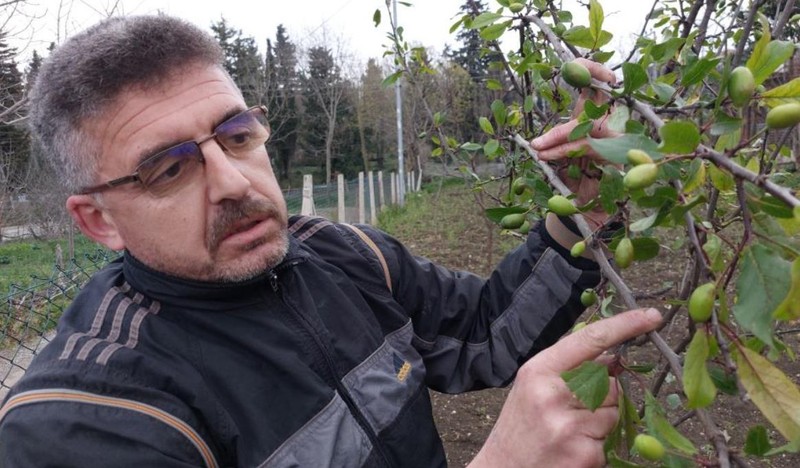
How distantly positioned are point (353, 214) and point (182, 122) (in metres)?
13.0

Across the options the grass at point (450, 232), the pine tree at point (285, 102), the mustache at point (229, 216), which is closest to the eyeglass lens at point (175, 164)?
the mustache at point (229, 216)

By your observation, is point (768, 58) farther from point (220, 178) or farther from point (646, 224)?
point (220, 178)

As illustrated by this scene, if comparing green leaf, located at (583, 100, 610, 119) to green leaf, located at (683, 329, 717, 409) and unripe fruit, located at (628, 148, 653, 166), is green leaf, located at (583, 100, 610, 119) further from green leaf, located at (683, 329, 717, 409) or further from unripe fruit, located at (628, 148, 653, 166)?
green leaf, located at (683, 329, 717, 409)

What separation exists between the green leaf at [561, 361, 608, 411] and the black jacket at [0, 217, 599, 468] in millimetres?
698

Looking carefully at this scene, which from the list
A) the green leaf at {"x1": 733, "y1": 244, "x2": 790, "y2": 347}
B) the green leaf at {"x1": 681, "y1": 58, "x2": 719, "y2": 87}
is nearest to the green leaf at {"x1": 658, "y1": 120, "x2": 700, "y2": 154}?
the green leaf at {"x1": 733, "y1": 244, "x2": 790, "y2": 347}

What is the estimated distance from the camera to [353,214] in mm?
14320

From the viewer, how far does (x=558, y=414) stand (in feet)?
3.15

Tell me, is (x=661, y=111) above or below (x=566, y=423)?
above

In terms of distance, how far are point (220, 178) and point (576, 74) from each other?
2.75 feet

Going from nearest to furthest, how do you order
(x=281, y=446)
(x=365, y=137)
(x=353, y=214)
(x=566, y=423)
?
1. (x=566, y=423)
2. (x=281, y=446)
3. (x=353, y=214)
4. (x=365, y=137)

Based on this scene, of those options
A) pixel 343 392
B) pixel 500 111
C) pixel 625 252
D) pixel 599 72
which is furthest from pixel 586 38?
pixel 343 392

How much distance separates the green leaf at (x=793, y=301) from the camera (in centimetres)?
55

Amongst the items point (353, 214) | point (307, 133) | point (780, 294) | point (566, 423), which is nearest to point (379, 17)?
point (566, 423)

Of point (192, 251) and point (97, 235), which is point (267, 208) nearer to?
point (192, 251)
